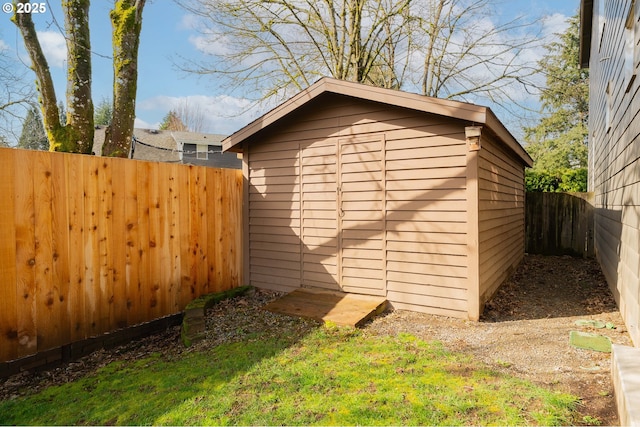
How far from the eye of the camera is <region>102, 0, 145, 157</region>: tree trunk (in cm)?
535

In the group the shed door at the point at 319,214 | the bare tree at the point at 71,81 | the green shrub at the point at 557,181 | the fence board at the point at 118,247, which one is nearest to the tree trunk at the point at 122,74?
the bare tree at the point at 71,81

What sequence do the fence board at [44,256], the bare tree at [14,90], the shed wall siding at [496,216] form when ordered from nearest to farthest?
the fence board at [44,256] < the shed wall siding at [496,216] < the bare tree at [14,90]

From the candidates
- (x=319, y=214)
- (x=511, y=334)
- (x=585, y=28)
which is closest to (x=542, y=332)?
(x=511, y=334)

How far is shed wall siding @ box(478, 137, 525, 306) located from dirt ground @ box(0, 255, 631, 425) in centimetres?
39

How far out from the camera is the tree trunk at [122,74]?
5.35 meters

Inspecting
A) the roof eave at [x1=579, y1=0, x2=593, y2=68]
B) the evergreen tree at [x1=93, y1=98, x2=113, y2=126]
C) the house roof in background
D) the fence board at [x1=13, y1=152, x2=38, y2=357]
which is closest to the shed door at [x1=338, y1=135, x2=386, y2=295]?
the fence board at [x1=13, y1=152, x2=38, y2=357]

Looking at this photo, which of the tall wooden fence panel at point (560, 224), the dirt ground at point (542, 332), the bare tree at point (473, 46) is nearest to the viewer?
the dirt ground at point (542, 332)

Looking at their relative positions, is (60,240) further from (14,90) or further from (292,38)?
(292,38)

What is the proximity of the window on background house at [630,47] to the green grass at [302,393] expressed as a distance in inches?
130

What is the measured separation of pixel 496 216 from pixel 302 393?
4.23 m

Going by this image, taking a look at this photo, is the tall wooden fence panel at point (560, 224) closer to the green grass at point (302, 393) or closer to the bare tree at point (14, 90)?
the green grass at point (302, 393)

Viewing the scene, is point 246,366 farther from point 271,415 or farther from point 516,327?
point 516,327

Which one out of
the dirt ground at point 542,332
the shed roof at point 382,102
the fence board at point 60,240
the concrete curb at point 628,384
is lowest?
the dirt ground at point 542,332

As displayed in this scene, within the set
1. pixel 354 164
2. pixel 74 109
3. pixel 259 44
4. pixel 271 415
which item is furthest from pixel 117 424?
pixel 259 44
